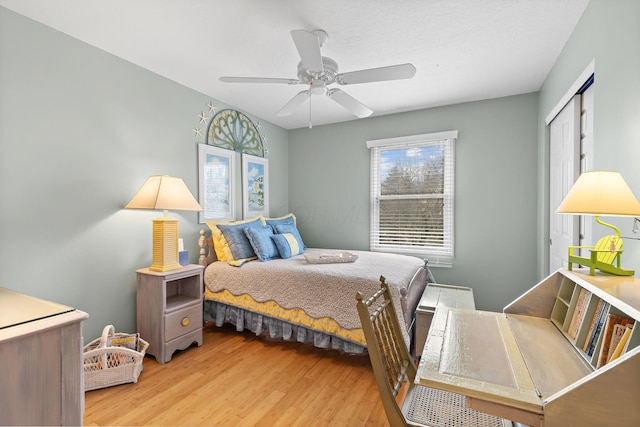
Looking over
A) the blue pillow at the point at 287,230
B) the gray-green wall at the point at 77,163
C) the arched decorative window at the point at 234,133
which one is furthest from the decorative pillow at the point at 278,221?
the gray-green wall at the point at 77,163

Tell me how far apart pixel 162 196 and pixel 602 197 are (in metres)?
2.73

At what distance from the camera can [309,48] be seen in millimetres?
1772

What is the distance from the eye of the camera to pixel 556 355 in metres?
1.17

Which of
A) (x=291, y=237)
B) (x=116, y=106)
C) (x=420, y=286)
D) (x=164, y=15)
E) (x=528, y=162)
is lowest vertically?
(x=420, y=286)

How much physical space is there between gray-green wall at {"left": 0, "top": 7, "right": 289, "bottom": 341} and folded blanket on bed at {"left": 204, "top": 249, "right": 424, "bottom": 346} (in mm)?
887

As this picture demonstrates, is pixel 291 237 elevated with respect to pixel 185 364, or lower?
elevated

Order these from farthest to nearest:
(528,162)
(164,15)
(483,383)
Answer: (528,162), (164,15), (483,383)

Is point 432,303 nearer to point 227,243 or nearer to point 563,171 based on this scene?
point 563,171

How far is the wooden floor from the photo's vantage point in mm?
1850

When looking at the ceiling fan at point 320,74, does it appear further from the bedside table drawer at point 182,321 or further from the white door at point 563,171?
the bedside table drawer at point 182,321

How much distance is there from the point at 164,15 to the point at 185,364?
264cm

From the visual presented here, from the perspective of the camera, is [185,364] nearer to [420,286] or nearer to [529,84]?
[420,286]

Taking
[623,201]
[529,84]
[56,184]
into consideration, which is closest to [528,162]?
[529,84]

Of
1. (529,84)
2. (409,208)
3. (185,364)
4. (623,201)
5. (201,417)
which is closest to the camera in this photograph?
(623,201)
